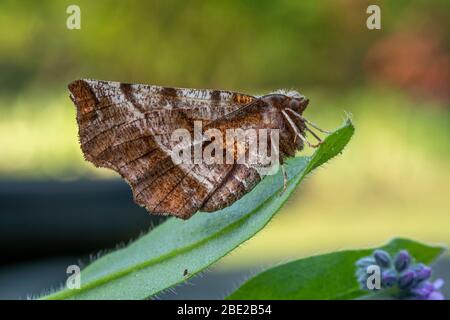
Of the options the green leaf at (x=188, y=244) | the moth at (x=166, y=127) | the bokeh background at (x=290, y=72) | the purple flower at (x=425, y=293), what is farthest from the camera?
the bokeh background at (x=290, y=72)

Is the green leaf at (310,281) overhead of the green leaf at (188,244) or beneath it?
beneath

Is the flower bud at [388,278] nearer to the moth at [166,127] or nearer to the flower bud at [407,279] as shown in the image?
the flower bud at [407,279]

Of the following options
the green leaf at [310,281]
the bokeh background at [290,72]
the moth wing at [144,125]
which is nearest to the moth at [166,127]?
the moth wing at [144,125]

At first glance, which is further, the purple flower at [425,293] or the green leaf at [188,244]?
the purple flower at [425,293]

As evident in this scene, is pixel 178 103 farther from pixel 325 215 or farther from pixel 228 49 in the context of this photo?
pixel 228 49

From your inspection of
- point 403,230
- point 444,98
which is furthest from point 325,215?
point 444,98

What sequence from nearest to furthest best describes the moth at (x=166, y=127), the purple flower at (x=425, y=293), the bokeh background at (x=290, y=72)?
1. the purple flower at (x=425, y=293)
2. the moth at (x=166, y=127)
3. the bokeh background at (x=290, y=72)

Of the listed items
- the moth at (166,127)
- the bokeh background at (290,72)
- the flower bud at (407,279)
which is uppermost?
the bokeh background at (290,72)
